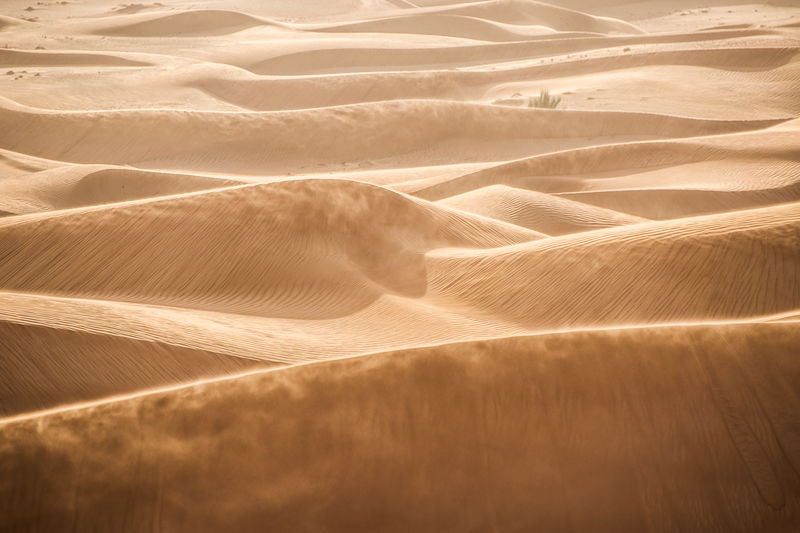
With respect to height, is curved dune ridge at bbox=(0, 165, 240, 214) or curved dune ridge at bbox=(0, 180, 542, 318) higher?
curved dune ridge at bbox=(0, 180, 542, 318)

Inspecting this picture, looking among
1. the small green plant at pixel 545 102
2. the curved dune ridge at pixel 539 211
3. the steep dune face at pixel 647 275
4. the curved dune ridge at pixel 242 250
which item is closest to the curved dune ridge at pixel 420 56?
the small green plant at pixel 545 102

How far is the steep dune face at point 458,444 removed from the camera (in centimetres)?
153

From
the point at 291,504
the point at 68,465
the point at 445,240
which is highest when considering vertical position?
the point at 68,465

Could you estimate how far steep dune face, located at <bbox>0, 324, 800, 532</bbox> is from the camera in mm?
1532

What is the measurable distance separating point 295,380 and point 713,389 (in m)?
1.07

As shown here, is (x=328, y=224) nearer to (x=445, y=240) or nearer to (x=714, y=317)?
(x=445, y=240)

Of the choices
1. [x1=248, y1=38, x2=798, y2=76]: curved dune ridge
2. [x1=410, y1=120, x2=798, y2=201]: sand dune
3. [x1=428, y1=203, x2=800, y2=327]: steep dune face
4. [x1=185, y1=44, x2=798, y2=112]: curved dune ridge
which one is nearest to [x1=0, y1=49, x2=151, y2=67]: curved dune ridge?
[x1=185, y1=44, x2=798, y2=112]: curved dune ridge

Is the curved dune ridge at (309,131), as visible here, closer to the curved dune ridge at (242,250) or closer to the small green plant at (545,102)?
the small green plant at (545,102)

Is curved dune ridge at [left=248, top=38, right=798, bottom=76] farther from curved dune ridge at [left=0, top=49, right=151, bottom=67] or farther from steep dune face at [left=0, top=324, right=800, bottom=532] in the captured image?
steep dune face at [left=0, top=324, right=800, bottom=532]

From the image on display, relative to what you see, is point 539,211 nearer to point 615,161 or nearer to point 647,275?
point 615,161

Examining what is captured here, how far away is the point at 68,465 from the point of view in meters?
1.52

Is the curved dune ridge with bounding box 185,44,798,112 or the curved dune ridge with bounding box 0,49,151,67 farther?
the curved dune ridge with bounding box 0,49,151,67

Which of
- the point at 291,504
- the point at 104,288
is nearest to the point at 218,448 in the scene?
the point at 291,504

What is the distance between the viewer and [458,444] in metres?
1.67
